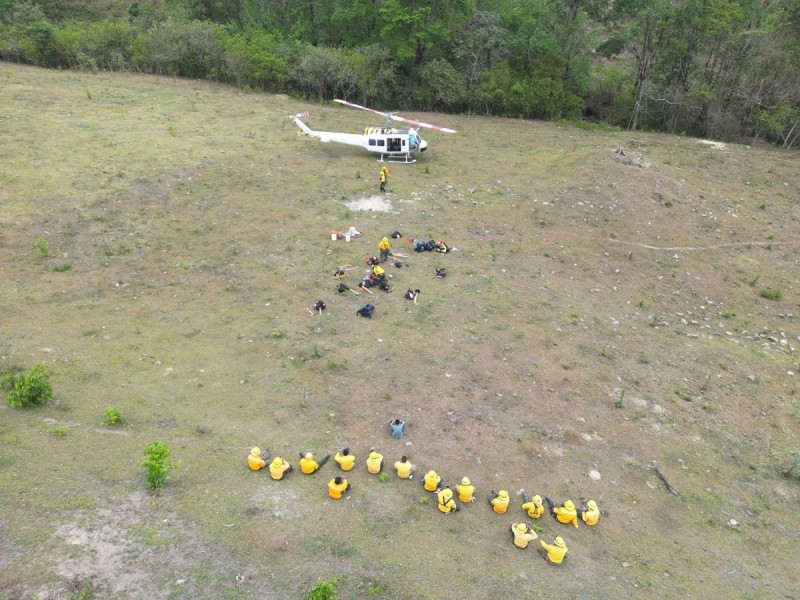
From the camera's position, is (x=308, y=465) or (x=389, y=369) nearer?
(x=308, y=465)

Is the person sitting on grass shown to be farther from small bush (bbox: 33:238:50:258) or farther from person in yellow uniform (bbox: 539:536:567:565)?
small bush (bbox: 33:238:50:258)

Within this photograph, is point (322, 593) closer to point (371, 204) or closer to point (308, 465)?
point (308, 465)

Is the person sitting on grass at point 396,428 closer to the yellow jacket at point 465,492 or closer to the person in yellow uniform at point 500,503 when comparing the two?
the yellow jacket at point 465,492

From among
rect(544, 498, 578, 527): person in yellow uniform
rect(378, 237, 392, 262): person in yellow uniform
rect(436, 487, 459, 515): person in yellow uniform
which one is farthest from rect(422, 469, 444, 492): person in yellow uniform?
rect(378, 237, 392, 262): person in yellow uniform

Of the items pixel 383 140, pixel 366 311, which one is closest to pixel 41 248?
pixel 366 311

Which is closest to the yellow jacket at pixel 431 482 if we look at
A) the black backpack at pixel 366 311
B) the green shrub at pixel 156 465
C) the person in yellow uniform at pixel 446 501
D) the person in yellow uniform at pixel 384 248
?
the person in yellow uniform at pixel 446 501
